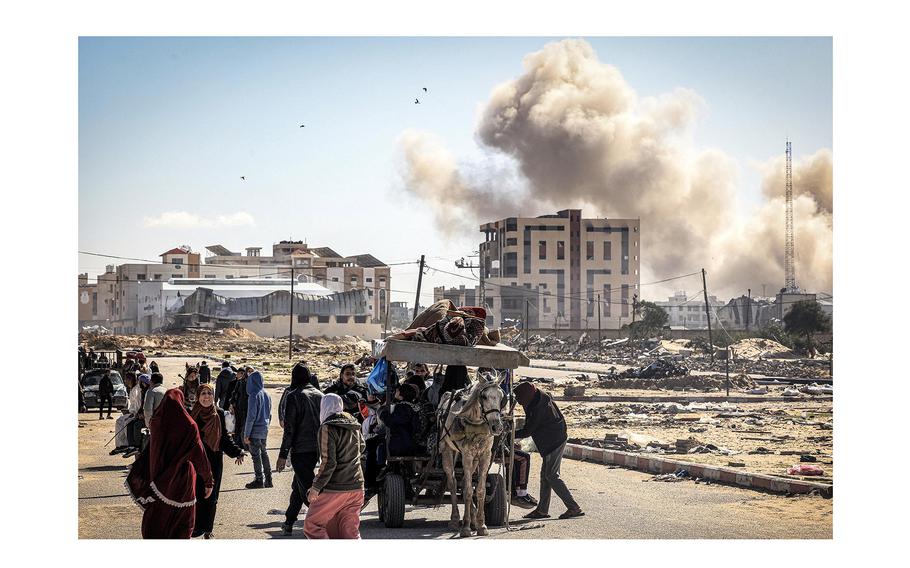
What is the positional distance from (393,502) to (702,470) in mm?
5518

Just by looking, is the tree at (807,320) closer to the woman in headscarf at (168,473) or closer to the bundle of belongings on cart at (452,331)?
the bundle of belongings on cart at (452,331)

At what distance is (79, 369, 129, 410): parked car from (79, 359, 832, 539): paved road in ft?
37.9

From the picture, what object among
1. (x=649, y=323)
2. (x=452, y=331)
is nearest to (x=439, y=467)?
(x=452, y=331)

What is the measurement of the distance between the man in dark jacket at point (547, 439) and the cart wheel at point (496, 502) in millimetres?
696

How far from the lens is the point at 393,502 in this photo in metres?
9.77

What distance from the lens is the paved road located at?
31.5 feet

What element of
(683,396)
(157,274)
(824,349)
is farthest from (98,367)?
(157,274)

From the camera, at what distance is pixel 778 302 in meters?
101

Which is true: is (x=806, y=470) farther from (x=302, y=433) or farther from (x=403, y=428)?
(x=302, y=433)

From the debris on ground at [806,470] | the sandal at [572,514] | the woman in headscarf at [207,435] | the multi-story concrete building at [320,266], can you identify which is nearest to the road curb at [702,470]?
the debris on ground at [806,470]

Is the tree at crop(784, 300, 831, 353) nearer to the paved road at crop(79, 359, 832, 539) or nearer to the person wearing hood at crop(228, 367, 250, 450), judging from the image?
the person wearing hood at crop(228, 367, 250, 450)

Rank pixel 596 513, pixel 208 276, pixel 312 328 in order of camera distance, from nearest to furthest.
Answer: pixel 596 513 < pixel 312 328 < pixel 208 276

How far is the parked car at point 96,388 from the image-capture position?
25.4 meters

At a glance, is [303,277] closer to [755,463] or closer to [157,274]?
[157,274]
